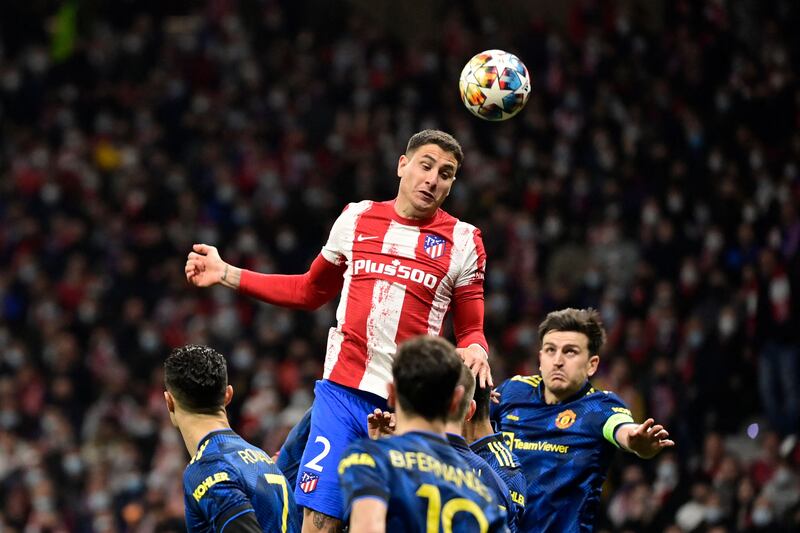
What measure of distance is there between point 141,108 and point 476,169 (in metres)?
6.70

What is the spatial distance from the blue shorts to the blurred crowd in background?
666cm

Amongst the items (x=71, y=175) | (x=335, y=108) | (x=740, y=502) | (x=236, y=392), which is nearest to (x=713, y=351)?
(x=740, y=502)

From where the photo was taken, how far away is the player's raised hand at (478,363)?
6.73 meters

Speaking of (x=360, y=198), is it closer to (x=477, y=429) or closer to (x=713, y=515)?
(x=713, y=515)

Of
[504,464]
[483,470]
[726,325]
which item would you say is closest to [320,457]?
[504,464]

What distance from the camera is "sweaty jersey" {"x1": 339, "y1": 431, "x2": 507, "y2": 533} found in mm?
4859

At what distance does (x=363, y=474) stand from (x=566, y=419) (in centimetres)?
345

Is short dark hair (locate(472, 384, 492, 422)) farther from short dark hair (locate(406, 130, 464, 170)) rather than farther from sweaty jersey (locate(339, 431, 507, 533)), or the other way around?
sweaty jersey (locate(339, 431, 507, 533))

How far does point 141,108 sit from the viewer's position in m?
23.3

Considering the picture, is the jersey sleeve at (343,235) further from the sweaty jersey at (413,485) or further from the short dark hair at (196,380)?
the sweaty jersey at (413,485)

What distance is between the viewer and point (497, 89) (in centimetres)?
822

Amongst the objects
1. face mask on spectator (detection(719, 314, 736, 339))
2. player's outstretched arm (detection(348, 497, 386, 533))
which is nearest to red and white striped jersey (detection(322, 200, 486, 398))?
player's outstretched arm (detection(348, 497, 386, 533))

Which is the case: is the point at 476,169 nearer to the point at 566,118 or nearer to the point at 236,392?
the point at 566,118

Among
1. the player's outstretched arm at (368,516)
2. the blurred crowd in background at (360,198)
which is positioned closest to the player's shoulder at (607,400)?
the player's outstretched arm at (368,516)
